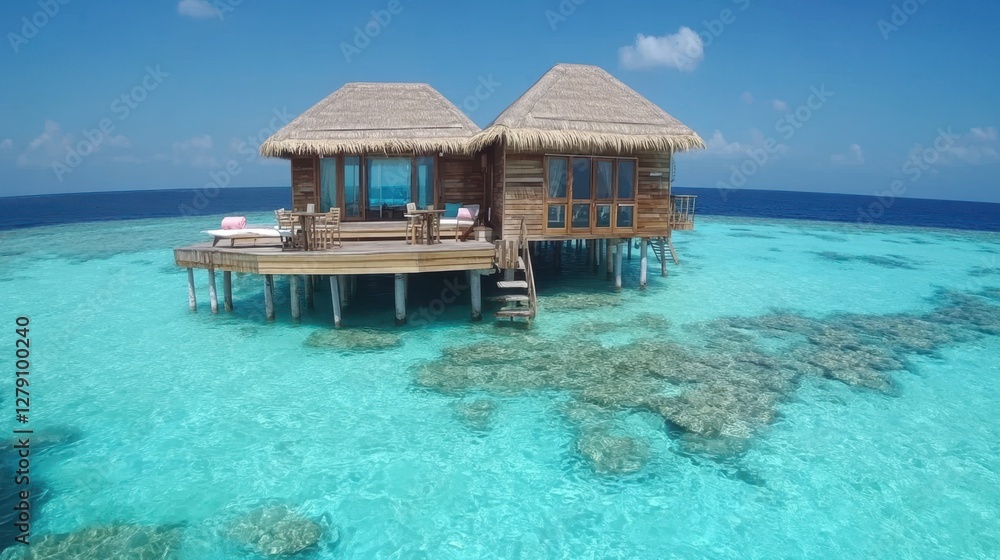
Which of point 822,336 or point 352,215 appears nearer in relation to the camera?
point 822,336

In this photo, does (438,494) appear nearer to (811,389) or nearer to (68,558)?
(68,558)

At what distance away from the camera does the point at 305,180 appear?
1545 cm

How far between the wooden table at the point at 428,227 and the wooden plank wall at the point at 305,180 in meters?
4.10

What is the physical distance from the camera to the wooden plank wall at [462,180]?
16.2 meters

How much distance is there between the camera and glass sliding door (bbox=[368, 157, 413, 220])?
15.4 meters

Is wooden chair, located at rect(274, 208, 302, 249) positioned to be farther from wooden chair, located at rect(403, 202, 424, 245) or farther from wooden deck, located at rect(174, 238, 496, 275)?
wooden chair, located at rect(403, 202, 424, 245)

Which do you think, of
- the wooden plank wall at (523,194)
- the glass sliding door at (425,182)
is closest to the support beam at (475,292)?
the wooden plank wall at (523,194)

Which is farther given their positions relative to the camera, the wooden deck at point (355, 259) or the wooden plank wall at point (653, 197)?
the wooden plank wall at point (653, 197)

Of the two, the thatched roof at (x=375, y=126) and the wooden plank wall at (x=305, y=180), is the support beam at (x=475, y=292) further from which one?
the wooden plank wall at (x=305, y=180)

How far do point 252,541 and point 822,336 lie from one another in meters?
11.9

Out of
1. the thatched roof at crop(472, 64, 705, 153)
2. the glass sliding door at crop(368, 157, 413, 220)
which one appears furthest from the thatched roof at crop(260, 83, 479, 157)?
the thatched roof at crop(472, 64, 705, 153)

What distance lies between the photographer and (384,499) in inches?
256

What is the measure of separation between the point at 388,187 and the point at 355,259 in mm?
4666

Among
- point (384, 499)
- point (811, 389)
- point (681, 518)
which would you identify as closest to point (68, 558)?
point (384, 499)
